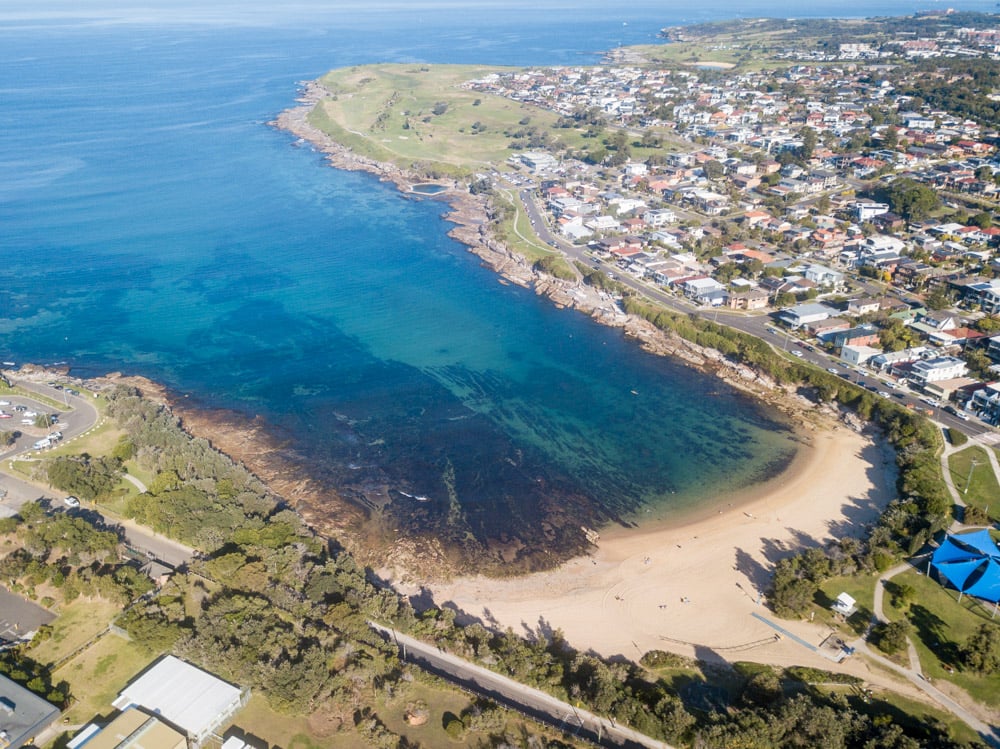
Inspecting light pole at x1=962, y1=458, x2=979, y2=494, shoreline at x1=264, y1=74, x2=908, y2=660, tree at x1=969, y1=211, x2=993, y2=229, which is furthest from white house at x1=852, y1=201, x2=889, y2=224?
light pole at x1=962, y1=458, x2=979, y2=494

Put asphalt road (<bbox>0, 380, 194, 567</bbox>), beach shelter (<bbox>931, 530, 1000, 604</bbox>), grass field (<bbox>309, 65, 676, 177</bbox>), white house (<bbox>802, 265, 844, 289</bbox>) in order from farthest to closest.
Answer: grass field (<bbox>309, 65, 676, 177</bbox>), white house (<bbox>802, 265, 844, 289</bbox>), asphalt road (<bbox>0, 380, 194, 567</bbox>), beach shelter (<bbox>931, 530, 1000, 604</bbox>)

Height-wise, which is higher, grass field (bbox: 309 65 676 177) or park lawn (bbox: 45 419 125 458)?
grass field (bbox: 309 65 676 177)

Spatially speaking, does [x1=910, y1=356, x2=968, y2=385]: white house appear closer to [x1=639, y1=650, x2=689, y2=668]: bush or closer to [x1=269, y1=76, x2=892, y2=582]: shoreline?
[x1=269, y1=76, x2=892, y2=582]: shoreline

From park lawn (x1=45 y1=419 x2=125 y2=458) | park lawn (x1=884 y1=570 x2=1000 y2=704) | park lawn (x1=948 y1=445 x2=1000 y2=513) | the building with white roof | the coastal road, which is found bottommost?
park lawn (x1=948 y1=445 x2=1000 y2=513)

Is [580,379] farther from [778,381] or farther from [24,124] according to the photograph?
[24,124]

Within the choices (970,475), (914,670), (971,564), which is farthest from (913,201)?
(914,670)

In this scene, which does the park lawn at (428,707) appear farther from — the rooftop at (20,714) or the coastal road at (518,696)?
the rooftop at (20,714)

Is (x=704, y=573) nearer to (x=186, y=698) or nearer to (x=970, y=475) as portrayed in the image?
(x=970, y=475)
